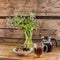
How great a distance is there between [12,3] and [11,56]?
72 cm

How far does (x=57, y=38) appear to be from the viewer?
2.17 m

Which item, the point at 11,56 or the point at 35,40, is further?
the point at 35,40

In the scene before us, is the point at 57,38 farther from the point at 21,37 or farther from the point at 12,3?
the point at 12,3

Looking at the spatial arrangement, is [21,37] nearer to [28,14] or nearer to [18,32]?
[18,32]

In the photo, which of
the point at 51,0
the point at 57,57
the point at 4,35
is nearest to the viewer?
the point at 57,57

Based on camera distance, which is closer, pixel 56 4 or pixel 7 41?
pixel 56 4

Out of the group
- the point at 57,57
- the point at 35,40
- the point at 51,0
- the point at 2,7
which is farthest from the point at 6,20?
the point at 57,57

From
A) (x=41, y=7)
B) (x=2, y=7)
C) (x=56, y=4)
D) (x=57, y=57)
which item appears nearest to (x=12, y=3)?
(x=2, y=7)

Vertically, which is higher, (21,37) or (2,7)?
(2,7)

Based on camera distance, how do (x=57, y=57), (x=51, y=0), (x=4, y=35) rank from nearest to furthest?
(x=57, y=57), (x=51, y=0), (x=4, y=35)

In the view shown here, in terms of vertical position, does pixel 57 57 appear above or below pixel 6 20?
below

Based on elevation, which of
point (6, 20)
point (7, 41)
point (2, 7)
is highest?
point (2, 7)

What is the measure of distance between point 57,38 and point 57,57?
0.46 meters

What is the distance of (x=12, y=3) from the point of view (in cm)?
220
